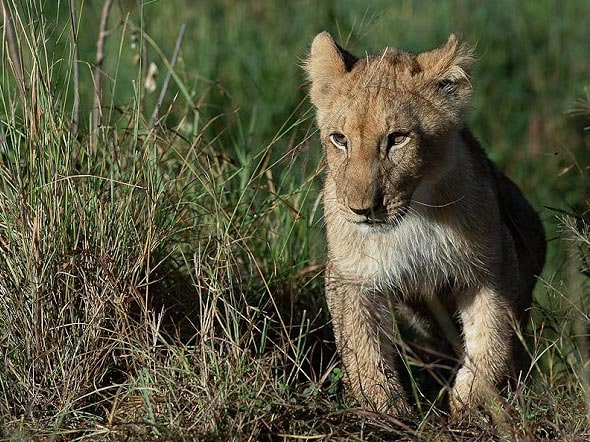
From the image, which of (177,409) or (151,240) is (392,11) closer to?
(151,240)

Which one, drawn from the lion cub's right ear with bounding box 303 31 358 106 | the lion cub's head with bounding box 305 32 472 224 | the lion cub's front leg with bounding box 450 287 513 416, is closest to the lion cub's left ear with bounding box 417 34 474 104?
the lion cub's head with bounding box 305 32 472 224

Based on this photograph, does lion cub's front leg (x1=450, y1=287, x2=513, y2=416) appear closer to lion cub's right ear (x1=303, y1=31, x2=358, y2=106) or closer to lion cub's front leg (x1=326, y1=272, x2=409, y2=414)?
lion cub's front leg (x1=326, y1=272, x2=409, y2=414)

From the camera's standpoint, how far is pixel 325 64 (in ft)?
14.6

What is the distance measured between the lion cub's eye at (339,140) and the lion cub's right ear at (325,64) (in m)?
0.36

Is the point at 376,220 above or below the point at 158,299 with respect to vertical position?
above

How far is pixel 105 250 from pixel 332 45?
1290 mm

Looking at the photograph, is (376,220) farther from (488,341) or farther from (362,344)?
(488,341)

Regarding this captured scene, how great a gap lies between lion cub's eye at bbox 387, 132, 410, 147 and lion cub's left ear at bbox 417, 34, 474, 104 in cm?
35

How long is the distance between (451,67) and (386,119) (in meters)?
0.43

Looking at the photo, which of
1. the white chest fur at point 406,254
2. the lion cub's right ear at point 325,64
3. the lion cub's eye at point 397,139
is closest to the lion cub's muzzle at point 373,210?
the lion cub's eye at point 397,139

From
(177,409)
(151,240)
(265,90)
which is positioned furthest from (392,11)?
(177,409)

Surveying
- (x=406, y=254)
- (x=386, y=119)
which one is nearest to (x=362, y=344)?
(x=406, y=254)

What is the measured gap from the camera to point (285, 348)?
396 centimetres

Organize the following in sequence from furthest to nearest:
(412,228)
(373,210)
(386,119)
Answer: (412,228) < (386,119) < (373,210)
